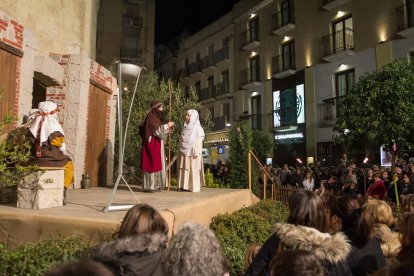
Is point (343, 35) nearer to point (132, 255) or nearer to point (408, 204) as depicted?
point (408, 204)

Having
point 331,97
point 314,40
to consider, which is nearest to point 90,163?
point 331,97

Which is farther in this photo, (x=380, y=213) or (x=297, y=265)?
(x=380, y=213)

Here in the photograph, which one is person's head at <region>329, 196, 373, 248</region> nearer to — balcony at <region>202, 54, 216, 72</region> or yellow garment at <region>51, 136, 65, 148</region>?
yellow garment at <region>51, 136, 65, 148</region>

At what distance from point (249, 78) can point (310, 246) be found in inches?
1021

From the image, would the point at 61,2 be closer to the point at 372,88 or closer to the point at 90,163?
the point at 90,163

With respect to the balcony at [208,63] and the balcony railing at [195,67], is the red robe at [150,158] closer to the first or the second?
the balcony at [208,63]

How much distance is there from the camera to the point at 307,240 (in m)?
3.13

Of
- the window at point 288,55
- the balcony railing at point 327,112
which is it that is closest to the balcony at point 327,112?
the balcony railing at point 327,112

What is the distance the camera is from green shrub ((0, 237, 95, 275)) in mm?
3828

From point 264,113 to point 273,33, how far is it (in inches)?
209

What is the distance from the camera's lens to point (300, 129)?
2369 centimetres

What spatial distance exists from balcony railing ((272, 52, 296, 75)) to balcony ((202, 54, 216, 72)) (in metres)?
6.98

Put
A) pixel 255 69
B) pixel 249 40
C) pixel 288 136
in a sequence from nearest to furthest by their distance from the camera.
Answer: pixel 288 136
pixel 255 69
pixel 249 40

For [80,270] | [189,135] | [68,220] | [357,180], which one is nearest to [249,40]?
[357,180]
